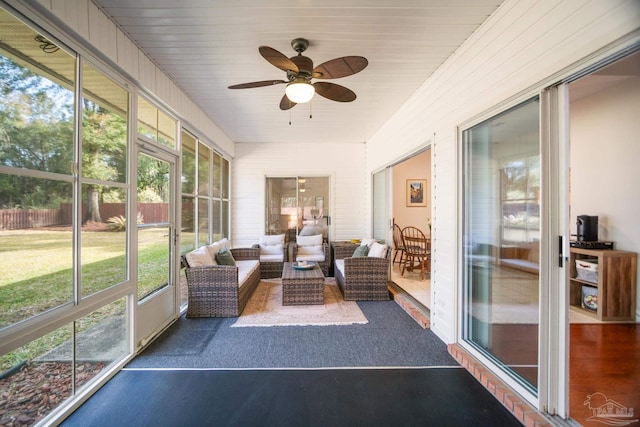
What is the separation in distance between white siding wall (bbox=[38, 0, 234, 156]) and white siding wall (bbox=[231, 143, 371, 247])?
234 cm

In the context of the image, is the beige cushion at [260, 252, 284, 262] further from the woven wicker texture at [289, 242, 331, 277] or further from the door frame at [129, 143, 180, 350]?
the door frame at [129, 143, 180, 350]

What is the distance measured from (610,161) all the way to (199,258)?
5316 millimetres

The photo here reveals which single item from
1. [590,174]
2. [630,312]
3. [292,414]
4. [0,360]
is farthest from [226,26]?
[630,312]

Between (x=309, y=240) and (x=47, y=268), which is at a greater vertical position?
(x=47, y=268)

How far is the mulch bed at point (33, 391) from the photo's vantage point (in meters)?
1.52

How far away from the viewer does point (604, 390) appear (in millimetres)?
1896

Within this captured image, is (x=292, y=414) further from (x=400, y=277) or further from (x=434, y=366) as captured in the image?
(x=400, y=277)

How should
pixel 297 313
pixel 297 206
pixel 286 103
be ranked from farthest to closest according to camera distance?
pixel 297 206, pixel 297 313, pixel 286 103

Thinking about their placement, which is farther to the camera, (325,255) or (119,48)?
(325,255)

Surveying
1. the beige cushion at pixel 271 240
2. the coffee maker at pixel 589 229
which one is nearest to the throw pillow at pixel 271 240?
the beige cushion at pixel 271 240

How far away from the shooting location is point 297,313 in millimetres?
3512

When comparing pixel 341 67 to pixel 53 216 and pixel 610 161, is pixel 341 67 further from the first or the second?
pixel 610 161

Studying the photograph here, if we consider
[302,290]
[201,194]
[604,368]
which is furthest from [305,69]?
[604,368]

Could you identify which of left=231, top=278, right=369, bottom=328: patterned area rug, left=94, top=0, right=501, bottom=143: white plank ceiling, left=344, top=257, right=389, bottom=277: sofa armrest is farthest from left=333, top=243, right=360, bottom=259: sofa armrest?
left=94, top=0, right=501, bottom=143: white plank ceiling
